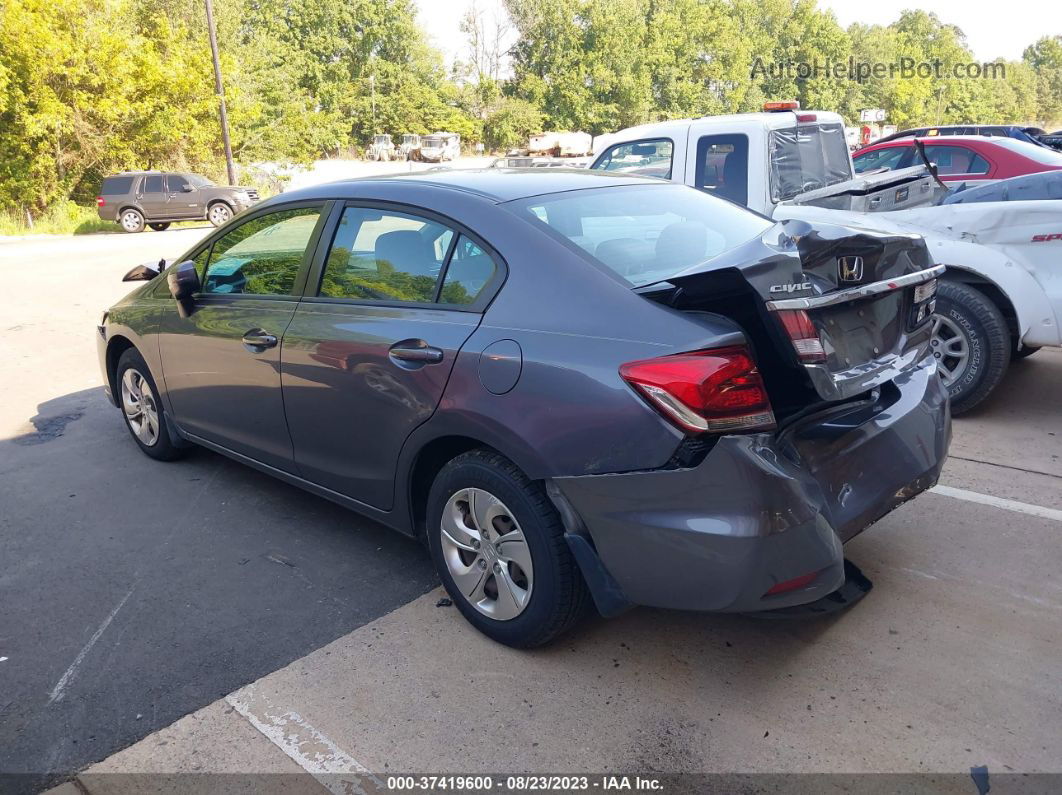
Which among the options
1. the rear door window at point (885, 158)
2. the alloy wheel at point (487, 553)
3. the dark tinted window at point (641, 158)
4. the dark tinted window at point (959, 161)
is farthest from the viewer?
the rear door window at point (885, 158)

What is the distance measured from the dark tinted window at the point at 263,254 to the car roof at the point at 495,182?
0.13 metres

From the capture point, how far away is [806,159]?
7723 mm

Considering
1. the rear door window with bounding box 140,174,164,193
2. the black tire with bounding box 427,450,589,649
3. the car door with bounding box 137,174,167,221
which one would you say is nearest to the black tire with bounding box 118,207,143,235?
the car door with bounding box 137,174,167,221

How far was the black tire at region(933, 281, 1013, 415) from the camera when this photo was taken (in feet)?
17.5

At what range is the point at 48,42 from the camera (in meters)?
24.0

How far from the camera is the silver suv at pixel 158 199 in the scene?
973 inches

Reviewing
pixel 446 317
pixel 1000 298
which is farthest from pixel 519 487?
pixel 1000 298

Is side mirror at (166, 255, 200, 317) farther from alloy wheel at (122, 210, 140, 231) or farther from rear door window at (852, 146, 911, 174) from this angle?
alloy wheel at (122, 210, 140, 231)

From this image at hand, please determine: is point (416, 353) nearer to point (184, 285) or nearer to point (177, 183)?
point (184, 285)

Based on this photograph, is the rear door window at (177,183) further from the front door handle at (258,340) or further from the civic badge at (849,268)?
the civic badge at (849,268)

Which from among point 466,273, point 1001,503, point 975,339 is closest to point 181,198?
point 975,339

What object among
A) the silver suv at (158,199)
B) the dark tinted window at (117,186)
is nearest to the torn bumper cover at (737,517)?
the silver suv at (158,199)

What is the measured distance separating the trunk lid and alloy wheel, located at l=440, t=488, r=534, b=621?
0.96 m

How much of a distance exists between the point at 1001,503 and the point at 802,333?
2.30 meters
